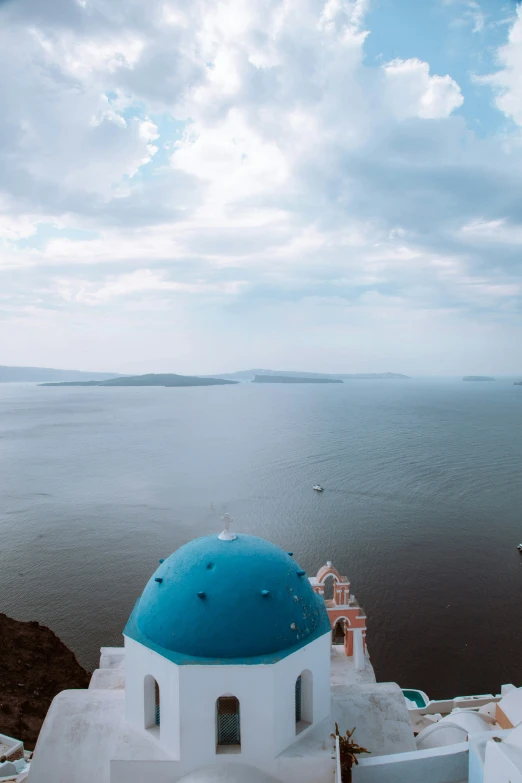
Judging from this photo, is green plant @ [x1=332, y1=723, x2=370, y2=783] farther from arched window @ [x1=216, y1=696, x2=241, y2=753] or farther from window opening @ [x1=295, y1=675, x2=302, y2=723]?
arched window @ [x1=216, y1=696, x2=241, y2=753]

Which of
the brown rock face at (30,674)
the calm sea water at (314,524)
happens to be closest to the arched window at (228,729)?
the brown rock face at (30,674)

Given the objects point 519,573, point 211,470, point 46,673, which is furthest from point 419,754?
point 211,470

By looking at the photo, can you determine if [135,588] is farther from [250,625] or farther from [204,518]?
[250,625]

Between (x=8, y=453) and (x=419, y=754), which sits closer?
(x=419, y=754)

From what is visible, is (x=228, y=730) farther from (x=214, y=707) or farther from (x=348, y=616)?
(x=348, y=616)

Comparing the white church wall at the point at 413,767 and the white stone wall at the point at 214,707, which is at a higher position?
the white stone wall at the point at 214,707

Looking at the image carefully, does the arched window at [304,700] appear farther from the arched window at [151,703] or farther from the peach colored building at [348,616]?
the peach colored building at [348,616]
